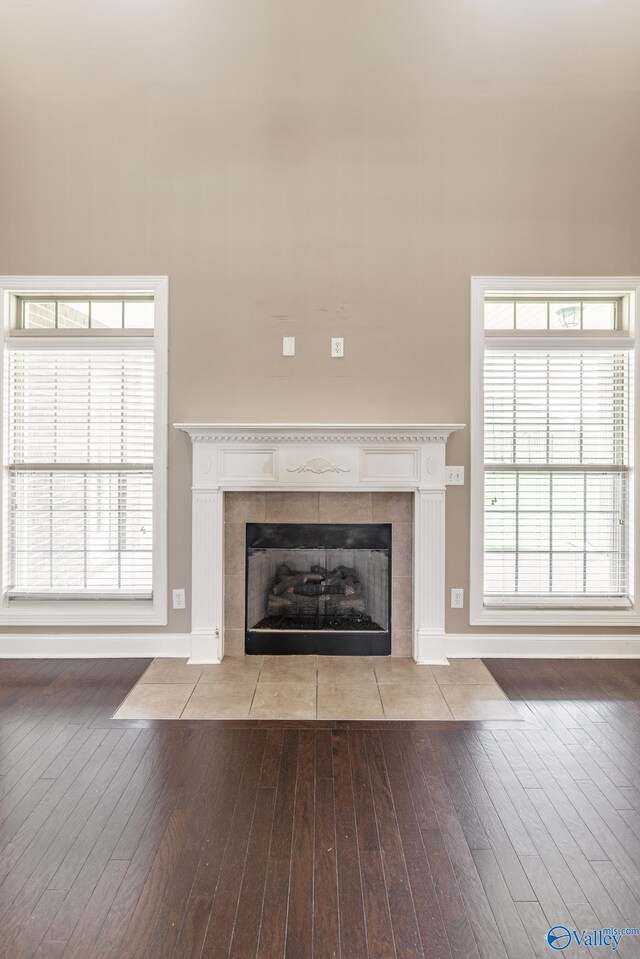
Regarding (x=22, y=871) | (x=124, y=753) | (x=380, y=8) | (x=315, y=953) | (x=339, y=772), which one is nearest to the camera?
(x=315, y=953)

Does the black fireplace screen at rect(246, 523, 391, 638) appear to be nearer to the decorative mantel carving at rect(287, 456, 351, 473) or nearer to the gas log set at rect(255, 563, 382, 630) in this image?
the gas log set at rect(255, 563, 382, 630)

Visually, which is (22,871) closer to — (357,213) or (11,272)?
(11,272)

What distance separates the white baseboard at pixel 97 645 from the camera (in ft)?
11.0

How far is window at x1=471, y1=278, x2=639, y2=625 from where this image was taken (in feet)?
11.1

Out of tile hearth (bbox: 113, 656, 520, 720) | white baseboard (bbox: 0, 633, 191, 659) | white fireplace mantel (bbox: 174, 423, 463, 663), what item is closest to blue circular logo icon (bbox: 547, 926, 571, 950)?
tile hearth (bbox: 113, 656, 520, 720)

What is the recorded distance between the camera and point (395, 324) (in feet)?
10.9

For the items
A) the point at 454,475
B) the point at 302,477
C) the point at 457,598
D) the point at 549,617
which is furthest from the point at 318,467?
the point at 549,617

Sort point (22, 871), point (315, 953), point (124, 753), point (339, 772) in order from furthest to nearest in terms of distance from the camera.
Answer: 1. point (124, 753)
2. point (339, 772)
3. point (22, 871)
4. point (315, 953)

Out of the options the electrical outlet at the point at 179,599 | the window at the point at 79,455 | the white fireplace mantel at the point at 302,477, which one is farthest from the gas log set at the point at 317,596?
the window at the point at 79,455

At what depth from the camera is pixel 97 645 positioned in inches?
132

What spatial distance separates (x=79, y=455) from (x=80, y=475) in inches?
5.1

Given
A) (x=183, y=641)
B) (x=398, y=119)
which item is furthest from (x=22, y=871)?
(x=398, y=119)

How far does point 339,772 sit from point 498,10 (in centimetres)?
423

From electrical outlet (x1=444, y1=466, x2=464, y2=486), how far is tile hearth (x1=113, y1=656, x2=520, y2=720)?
1.12 meters
